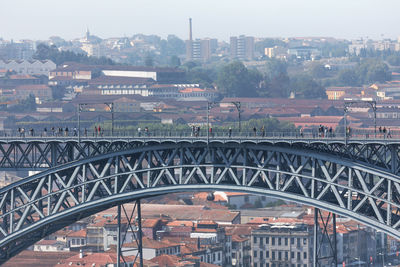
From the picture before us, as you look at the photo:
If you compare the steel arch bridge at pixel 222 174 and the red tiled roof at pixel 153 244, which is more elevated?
the steel arch bridge at pixel 222 174

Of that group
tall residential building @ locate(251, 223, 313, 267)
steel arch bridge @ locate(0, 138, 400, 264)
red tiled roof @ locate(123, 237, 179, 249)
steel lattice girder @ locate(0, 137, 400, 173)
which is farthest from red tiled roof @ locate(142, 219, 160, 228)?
steel arch bridge @ locate(0, 138, 400, 264)

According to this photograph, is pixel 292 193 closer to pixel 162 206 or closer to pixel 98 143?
pixel 98 143

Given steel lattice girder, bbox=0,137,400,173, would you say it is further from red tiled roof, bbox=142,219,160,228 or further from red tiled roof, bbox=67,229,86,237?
red tiled roof, bbox=67,229,86,237

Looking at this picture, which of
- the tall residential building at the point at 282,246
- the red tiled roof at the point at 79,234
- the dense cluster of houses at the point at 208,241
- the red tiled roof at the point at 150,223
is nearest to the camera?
the dense cluster of houses at the point at 208,241

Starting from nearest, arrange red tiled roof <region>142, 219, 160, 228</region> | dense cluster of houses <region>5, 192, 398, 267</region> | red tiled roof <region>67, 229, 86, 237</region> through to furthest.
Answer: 1. dense cluster of houses <region>5, 192, 398, 267</region>
2. red tiled roof <region>142, 219, 160, 228</region>
3. red tiled roof <region>67, 229, 86, 237</region>

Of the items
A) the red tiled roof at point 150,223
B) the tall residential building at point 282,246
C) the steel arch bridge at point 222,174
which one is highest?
the steel arch bridge at point 222,174

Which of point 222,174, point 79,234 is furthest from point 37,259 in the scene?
point 222,174

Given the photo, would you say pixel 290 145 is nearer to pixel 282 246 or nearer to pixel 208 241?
pixel 282 246

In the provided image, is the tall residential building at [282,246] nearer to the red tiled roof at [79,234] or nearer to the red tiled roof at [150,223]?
the red tiled roof at [150,223]

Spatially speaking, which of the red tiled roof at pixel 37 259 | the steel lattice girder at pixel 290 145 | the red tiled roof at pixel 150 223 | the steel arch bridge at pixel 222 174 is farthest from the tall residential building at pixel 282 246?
the steel arch bridge at pixel 222 174

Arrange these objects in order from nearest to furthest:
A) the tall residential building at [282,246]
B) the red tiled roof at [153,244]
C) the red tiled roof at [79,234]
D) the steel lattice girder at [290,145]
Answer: the steel lattice girder at [290,145] < the red tiled roof at [153,244] < the tall residential building at [282,246] < the red tiled roof at [79,234]
